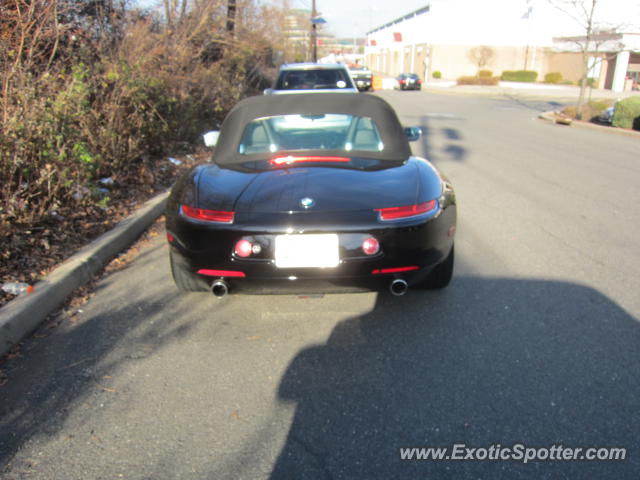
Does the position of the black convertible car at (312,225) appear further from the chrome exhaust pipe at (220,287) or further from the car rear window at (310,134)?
the car rear window at (310,134)

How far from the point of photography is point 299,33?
1816 inches

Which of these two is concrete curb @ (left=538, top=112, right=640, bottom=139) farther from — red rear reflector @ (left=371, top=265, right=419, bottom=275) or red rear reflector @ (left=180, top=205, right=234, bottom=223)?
red rear reflector @ (left=180, top=205, right=234, bottom=223)

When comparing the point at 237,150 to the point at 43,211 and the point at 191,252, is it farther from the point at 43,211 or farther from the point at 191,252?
the point at 43,211

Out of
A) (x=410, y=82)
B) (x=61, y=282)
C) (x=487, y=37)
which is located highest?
A: (x=487, y=37)

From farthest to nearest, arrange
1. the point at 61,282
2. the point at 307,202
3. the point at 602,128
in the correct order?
the point at 602,128 → the point at 61,282 → the point at 307,202

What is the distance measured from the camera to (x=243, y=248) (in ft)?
9.16

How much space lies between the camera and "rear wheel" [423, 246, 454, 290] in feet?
10.9

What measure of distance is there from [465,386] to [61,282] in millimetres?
2796

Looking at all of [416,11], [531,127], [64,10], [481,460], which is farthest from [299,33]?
[481,460]

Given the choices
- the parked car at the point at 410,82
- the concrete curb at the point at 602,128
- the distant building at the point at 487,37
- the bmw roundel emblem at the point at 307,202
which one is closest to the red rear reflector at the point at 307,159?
the bmw roundel emblem at the point at 307,202

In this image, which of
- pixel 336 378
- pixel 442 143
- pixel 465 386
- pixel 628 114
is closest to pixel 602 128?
pixel 628 114

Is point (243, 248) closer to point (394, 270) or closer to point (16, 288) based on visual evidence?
point (394, 270)

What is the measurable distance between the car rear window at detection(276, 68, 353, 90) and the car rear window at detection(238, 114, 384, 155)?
736cm

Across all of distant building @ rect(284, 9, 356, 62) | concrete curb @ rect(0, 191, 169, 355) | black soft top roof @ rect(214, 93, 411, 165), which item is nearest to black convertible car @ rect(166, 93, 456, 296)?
black soft top roof @ rect(214, 93, 411, 165)
